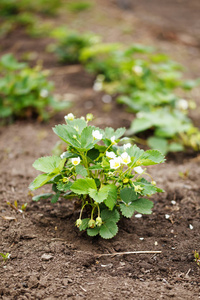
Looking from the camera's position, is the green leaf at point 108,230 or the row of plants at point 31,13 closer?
the green leaf at point 108,230

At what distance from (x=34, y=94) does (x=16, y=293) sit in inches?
78.5

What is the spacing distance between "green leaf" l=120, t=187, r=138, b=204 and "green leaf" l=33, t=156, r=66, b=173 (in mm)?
323

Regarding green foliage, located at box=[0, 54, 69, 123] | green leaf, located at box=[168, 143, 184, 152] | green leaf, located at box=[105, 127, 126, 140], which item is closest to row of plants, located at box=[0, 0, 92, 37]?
green foliage, located at box=[0, 54, 69, 123]

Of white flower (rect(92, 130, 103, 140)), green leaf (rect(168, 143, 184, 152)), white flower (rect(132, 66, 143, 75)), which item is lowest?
green leaf (rect(168, 143, 184, 152))

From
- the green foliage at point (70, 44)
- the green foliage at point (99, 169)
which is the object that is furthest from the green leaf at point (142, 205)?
the green foliage at point (70, 44)

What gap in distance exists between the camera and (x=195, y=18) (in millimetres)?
6293

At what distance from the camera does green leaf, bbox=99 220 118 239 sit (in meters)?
1.55

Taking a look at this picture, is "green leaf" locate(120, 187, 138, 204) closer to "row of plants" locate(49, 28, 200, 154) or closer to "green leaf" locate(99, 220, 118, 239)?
"green leaf" locate(99, 220, 118, 239)

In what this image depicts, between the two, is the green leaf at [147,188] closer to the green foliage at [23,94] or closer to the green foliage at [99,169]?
the green foliage at [99,169]

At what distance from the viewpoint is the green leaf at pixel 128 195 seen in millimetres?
1571

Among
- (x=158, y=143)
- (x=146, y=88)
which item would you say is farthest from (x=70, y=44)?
(x=158, y=143)

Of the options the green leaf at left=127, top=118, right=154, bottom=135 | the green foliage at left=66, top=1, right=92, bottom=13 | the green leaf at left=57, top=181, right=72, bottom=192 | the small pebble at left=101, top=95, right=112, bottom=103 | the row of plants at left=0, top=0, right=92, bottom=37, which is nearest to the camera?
the green leaf at left=57, top=181, right=72, bottom=192

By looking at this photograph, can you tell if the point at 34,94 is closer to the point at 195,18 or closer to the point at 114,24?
the point at 114,24

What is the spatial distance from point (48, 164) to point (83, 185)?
21 cm
